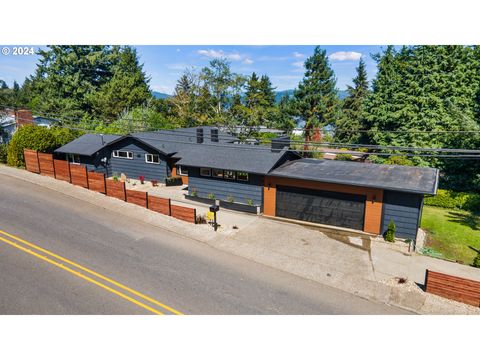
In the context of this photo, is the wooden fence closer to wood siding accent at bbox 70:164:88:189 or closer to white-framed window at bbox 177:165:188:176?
wood siding accent at bbox 70:164:88:189

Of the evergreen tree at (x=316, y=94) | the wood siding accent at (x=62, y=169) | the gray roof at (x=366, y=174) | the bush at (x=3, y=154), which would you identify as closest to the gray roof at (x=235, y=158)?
the gray roof at (x=366, y=174)

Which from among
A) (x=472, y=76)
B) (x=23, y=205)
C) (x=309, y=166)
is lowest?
(x=23, y=205)

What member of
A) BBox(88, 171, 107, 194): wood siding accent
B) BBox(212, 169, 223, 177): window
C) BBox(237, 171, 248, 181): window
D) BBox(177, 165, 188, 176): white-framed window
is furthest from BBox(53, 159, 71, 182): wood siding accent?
BBox(237, 171, 248, 181): window

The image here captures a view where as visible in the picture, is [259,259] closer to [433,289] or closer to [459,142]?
[433,289]

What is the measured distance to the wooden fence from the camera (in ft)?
64.4

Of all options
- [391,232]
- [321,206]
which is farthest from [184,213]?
[391,232]

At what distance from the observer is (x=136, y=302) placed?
10609mm

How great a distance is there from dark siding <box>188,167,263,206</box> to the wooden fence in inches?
187

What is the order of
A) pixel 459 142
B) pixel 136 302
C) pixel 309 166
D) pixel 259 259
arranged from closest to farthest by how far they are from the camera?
pixel 136 302
pixel 259 259
pixel 309 166
pixel 459 142

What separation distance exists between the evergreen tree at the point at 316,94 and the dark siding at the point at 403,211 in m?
33.7

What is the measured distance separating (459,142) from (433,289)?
75.9 feet

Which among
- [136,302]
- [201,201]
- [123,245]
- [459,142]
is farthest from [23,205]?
[459,142]

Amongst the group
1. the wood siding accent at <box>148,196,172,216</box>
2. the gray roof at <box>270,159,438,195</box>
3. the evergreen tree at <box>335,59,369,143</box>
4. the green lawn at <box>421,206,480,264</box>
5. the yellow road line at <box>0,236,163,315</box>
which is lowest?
the green lawn at <box>421,206,480,264</box>

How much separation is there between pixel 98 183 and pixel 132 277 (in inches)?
529
